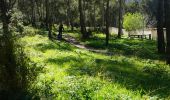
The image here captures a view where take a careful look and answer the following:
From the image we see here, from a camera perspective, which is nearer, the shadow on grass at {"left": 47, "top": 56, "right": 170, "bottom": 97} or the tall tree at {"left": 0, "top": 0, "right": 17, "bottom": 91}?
the tall tree at {"left": 0, "top": 0, "right": 17, "bottom": 91}

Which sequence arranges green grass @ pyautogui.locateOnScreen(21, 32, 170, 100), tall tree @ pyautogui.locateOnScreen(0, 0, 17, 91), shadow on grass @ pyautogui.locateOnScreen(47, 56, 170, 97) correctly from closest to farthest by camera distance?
1. tall tree @ pyautogui.locateOnScreen(0, 0, 17, 91)
2. green grass @ pyautogui.locateOnScreen(21, 32, 170, 100)
3. shadow on grass @ pyautogui.locateOnScreen(47, 56, 170, 97)

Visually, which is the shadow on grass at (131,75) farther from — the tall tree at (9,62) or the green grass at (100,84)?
the tall tree at (9,62)

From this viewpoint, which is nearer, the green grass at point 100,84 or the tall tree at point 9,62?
the tall tree at point 9,62

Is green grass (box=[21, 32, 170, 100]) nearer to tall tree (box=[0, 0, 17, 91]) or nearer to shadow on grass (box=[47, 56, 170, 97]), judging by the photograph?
shadow on grass (box=[47, 56, 170, 97])

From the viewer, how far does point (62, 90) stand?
11.8m

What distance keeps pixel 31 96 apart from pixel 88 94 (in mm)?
1721

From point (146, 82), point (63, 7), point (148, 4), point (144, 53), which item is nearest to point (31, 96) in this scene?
point (146, 82)

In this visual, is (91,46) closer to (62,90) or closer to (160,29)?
(160,29)

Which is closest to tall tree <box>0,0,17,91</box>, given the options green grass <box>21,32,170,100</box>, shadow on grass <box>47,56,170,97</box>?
green grass <box>21,32,170,100</box>

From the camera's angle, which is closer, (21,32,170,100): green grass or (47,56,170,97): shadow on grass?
(21,32,170,100): green grass

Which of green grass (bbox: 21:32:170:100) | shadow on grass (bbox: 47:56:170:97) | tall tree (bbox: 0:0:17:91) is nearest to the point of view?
tall tree (bbox: 0:0:17:91)

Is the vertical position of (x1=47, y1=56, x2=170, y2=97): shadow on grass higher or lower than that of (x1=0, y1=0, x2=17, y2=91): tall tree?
lower

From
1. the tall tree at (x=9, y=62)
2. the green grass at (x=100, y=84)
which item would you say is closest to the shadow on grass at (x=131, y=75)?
the green grass at (x=100, y=84)

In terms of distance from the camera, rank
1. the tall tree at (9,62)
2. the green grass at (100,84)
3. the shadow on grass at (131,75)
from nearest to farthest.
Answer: the tall tree at (9,62), the green grass at (100,84), the shadow on grass at (131,75)
